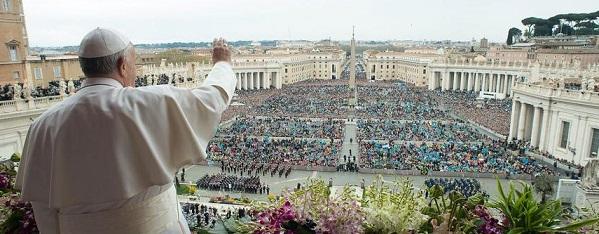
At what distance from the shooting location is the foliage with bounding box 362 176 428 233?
8.88ft

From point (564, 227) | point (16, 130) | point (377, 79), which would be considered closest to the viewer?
point (564, 227)

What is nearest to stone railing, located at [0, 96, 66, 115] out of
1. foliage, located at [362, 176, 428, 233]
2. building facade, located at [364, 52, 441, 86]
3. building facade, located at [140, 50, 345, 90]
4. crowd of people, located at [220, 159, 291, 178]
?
crowd of people, located at [220, 159, 291, 178]

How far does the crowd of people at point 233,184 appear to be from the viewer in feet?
69.0

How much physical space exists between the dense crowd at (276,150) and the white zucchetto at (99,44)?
23429 millimetres

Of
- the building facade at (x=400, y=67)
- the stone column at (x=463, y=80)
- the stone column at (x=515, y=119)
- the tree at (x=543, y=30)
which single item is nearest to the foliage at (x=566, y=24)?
the tree at (x=543, y=30)

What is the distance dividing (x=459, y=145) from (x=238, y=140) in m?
16.2

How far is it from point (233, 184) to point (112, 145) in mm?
19881

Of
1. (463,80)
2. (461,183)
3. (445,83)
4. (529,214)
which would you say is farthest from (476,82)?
(529,214)

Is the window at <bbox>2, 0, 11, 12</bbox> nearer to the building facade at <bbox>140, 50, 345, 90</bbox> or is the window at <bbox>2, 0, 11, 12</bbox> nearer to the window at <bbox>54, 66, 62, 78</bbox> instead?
the window at <bbox>54, 66, 62, 78</bbox>

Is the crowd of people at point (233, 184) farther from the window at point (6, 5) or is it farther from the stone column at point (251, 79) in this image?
the stone column at point (251, 79)

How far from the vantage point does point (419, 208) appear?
292cm

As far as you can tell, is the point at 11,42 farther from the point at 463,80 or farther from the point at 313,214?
the point at 463,80

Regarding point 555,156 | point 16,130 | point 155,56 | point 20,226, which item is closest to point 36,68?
point 16,130

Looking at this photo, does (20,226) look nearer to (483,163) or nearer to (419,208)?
(419,208)
